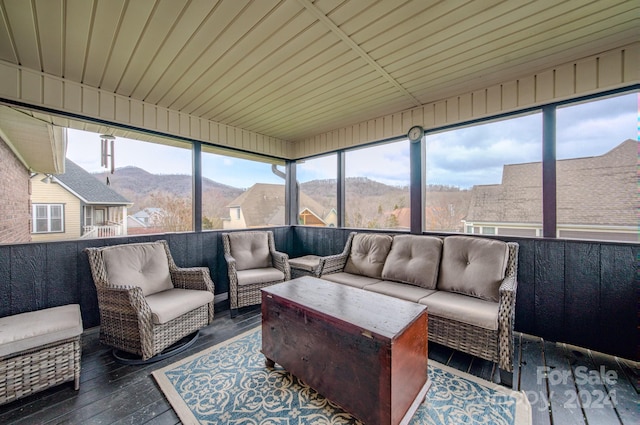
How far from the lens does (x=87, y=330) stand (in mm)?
2646

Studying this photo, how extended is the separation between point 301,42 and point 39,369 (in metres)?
3.08

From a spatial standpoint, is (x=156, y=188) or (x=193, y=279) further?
(x=156, y=188)

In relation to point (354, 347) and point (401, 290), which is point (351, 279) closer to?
point (401, 290)

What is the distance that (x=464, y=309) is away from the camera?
6.80 ft

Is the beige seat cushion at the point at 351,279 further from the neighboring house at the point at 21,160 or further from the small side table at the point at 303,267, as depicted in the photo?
the neighboring house at the point at 21,160

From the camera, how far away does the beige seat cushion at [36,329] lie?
65.3 inches

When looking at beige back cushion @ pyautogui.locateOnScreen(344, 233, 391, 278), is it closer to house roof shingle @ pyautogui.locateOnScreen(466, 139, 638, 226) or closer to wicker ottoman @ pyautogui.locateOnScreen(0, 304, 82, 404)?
house roof shingle @ pyautogui.locateOnScreen(466, 139, 638, 226)

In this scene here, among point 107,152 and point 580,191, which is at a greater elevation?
point 107,152

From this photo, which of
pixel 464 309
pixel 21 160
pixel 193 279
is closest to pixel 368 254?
pixel 464 309

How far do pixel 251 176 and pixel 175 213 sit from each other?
144cm

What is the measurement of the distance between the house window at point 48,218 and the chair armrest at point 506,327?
4.22 m

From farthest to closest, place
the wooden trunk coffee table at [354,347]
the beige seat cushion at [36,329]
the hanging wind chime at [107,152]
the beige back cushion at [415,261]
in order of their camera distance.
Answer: the hanging wind chime at [107,152] < the beige back cushion at [415,261] < the beige seat cushion at [36,329] < the wooden trunk coffee table at [354,347]

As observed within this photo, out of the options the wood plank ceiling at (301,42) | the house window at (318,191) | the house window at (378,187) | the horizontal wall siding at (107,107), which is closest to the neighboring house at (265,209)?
the house window at (318,191)

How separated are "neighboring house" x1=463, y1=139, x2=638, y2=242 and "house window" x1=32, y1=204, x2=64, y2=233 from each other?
15.5ft
